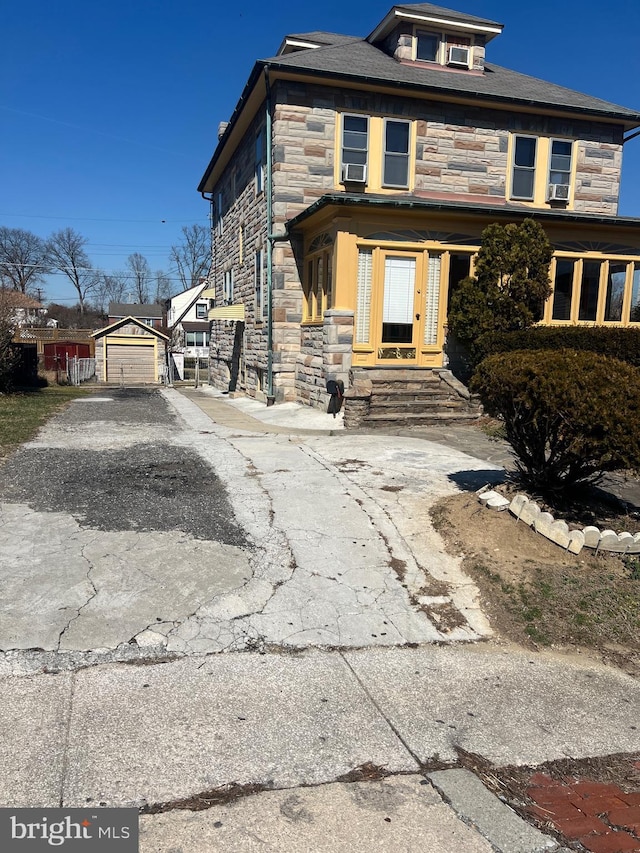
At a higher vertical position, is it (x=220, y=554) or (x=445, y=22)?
(x=445, y=22)

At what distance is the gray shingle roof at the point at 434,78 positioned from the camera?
15078 mm

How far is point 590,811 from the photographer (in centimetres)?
264

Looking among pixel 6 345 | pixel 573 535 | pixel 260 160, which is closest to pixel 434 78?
pixel 260 160

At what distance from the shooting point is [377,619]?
14.3 feet

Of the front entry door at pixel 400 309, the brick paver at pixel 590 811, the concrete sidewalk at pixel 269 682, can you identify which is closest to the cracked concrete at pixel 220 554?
the concrete sidewalk at pixel 269 682

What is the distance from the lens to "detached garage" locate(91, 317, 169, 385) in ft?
113

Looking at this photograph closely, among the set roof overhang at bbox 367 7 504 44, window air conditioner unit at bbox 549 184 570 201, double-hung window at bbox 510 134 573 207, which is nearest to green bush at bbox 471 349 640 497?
double-hung window at bbox 510 134 573 207

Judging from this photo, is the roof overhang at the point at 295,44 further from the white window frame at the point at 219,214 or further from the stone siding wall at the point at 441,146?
→ the white window frame at the point at 219,214

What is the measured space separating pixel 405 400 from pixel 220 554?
25.3 feet

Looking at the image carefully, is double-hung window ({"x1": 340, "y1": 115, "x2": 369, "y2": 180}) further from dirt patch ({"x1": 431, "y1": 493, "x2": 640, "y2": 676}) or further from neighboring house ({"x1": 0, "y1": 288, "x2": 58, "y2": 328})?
dirt patch ({"x1": 431, "y1": 493, "x2": 640, "y2": 676})

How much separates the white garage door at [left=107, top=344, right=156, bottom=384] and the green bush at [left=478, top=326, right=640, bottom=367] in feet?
86.0

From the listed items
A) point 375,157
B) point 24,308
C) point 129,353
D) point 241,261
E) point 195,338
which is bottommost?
point 129,353

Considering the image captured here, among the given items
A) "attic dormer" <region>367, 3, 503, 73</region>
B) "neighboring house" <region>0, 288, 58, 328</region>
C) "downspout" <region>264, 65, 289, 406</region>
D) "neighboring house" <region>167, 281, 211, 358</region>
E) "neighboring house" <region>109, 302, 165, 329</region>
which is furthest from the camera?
"neighboring house" <region>109, 302, 165, 329</region>

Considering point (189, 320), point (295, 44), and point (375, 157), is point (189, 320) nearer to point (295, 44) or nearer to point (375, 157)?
point (295, 44)
